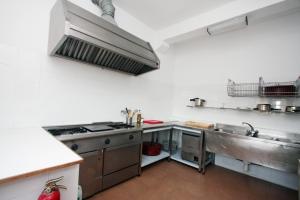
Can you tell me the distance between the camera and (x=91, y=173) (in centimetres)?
169

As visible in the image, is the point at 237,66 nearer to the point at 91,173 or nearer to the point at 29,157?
the point at 91,173

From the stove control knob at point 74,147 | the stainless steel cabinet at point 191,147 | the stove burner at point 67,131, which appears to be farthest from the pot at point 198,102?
the stove control knob at point 74,147

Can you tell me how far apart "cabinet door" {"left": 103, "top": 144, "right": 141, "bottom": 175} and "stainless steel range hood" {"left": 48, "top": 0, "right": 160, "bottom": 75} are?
1.21m

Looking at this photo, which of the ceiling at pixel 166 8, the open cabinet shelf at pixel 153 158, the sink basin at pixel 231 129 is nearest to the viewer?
the ceiling at pixel 166 8

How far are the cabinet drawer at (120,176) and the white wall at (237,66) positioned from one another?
6.04 feet

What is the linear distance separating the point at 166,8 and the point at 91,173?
2.67m

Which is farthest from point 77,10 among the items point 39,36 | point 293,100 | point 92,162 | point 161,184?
point 293,100

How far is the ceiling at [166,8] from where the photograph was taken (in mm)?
2344

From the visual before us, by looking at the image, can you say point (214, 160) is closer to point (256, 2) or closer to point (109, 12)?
point (256, 2)

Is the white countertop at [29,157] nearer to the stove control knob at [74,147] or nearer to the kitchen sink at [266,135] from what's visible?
the stove control knob at [74,147]

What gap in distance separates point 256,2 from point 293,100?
1.53m

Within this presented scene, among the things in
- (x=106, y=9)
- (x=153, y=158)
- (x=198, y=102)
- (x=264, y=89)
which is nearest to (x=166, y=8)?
(x=106, y=9)

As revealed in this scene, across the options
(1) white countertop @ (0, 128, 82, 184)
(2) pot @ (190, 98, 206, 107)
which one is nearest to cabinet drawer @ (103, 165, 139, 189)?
(1) white countertop @ (0, 128, 82, 184)

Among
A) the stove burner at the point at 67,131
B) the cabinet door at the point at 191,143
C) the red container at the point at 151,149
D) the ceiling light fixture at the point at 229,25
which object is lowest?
the red container at the point at 151,149
